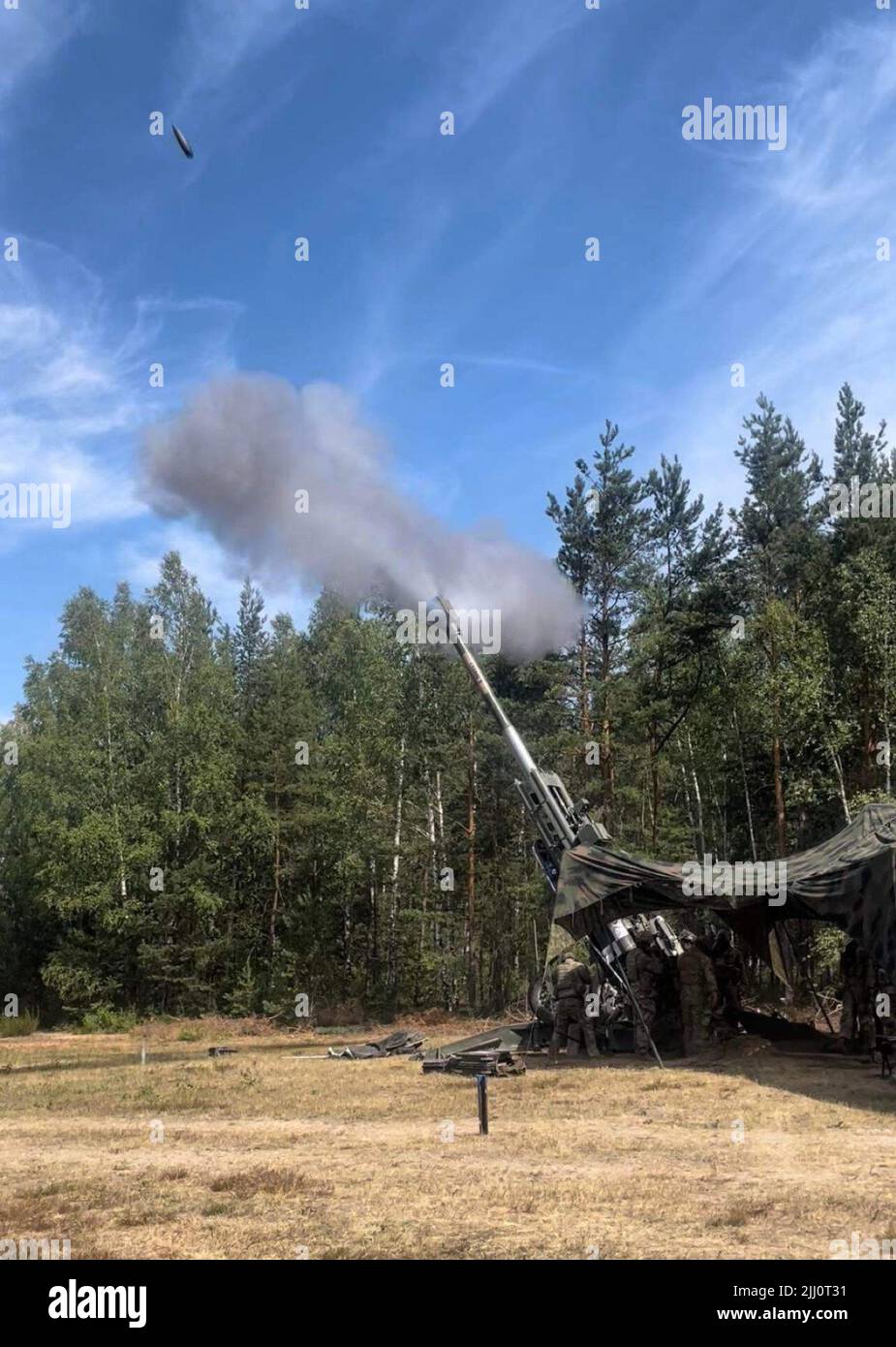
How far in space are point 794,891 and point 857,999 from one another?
238cm

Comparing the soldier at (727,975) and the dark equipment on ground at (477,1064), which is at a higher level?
the soldier at (727,975)

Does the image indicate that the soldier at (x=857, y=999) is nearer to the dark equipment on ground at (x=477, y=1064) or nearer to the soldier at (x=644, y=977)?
the soldier at (x=644, y=977)

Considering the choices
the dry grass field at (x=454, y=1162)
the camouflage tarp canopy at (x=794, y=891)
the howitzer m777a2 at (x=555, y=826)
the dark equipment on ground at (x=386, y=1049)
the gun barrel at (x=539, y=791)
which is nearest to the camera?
the dry grass field at (x=454, y=1162)

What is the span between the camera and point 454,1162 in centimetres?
965

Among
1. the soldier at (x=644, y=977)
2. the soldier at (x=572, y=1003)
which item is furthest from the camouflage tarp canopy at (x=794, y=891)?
the soldier at (x=644, y=977)

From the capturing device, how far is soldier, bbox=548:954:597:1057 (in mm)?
17734

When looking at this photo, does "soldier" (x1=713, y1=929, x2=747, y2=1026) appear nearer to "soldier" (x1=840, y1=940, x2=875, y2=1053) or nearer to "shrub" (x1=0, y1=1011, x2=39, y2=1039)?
"soldier" (x1=840, y1=940, x2=875, y2=1053)

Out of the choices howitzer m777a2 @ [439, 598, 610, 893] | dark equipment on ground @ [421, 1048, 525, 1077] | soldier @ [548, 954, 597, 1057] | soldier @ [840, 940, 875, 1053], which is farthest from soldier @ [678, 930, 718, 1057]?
dark equipment on ground @ [421, 1048, 525, 1077]

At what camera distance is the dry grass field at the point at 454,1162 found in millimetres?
6957

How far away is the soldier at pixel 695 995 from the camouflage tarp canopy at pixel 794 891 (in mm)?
774

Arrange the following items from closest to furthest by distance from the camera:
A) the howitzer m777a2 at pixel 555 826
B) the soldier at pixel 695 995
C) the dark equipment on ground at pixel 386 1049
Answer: the soldier at pixel 695 995, the howitzer m777a2 at pixel 555 826, the dark equipment on ground at pixel 386 1049

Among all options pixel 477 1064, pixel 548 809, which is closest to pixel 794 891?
pixel 548 809
